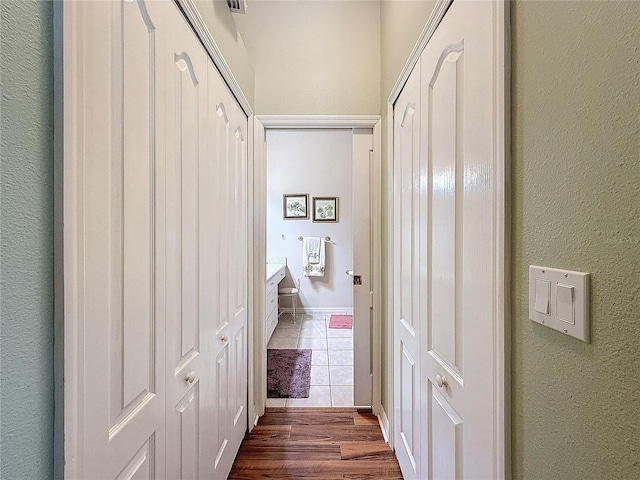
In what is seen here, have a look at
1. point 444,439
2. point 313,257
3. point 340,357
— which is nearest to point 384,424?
point 444,439

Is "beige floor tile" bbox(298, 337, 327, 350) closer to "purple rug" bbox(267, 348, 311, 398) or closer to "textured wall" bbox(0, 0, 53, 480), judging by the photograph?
"purple rug" bbox(267, 348, 311, 398)

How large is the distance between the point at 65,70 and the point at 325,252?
4560 millimetres

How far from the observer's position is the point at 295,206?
16.3ft

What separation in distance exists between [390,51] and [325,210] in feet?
10.7

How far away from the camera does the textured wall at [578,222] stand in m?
0.43

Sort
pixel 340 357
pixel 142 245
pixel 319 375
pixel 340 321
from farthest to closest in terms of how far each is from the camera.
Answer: pixel 340 321
pixel 340 357
pixel 319 375
pixel 142 245

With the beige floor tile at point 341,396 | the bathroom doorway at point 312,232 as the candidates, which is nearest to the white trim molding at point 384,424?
the beige floor tile at point 341,396

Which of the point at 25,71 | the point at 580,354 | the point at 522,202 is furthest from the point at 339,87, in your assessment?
the point at 580,354

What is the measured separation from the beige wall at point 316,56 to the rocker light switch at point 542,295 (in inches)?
70.2

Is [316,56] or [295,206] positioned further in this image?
Result: [295,206]

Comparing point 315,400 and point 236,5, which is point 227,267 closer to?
point 236,5

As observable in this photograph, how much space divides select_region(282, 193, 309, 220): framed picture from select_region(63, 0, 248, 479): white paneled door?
3.52 m

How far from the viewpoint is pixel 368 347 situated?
2.15m

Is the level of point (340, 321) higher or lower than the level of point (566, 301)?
lower
